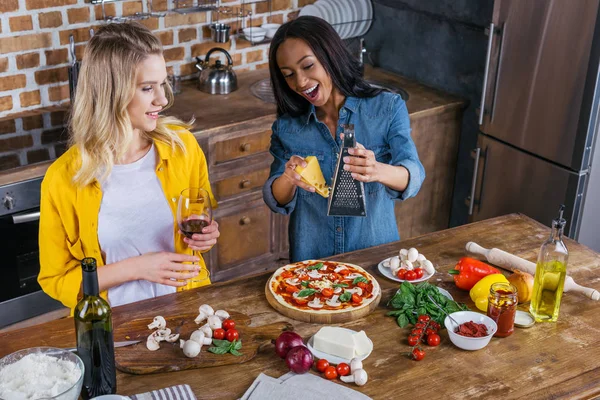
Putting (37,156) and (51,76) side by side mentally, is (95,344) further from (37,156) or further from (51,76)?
(51,76)

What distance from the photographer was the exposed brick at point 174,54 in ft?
13.1

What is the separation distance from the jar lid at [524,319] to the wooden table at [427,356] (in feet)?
0.05

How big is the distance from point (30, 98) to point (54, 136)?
0.39 m

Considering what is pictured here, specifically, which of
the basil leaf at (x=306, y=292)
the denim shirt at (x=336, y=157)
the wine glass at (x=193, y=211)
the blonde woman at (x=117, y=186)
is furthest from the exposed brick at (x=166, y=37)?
the basil leaf at (x=306, y=292)

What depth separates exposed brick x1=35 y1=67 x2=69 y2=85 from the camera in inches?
140

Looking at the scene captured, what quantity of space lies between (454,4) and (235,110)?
4.40 ft

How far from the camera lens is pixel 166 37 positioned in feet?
12.9

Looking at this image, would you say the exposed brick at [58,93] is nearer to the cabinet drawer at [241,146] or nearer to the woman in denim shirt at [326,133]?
the cabinet drawer at [241,146]

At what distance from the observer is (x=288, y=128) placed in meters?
2.53

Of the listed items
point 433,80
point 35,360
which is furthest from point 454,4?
point 35,360

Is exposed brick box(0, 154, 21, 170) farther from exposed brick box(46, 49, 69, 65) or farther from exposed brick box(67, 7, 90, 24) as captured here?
exposed brick box(67, 7, 90, 24)

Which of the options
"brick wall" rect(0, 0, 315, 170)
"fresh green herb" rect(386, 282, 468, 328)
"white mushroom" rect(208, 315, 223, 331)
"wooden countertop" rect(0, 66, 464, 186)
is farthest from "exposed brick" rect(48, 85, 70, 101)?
"fresh green herb" rect(386, 282, 468, 328)

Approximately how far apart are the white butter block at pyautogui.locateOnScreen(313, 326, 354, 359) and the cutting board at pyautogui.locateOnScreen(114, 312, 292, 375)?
12 centimetres

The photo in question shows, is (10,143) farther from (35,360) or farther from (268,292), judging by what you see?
(35,360)
